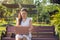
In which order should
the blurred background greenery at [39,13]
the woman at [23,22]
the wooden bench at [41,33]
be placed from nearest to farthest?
1. the woman at [23,22]
2. the wooden bench at [41,33]
3. the blurred background greenery at [39,13]

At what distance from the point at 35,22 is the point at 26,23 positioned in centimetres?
567

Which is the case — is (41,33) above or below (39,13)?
below

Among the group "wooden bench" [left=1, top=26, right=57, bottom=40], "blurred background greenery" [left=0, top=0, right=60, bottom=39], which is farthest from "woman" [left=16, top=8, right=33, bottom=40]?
"blurred background greenery" [left=0, top=0, right=60, bottom=39]

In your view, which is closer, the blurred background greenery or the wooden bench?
the wooden bench

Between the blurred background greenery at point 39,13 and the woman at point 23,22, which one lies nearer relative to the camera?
the woman at point 23,22

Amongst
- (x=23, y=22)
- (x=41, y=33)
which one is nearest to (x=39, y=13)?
(x=41, y=33)

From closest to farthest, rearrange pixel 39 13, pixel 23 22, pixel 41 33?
pixel 23 22 < pixel 41 33 < pixel 39 13

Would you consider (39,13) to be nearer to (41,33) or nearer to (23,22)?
(41,33)

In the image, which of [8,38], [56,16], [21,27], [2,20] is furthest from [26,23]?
[2,20]

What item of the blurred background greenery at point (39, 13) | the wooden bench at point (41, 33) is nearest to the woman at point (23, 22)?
the wooden bench at point (41, 33)

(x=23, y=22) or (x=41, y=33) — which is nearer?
(x=23, y=22)

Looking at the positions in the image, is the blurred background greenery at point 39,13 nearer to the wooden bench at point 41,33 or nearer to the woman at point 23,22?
the wooden bench at point 41,33

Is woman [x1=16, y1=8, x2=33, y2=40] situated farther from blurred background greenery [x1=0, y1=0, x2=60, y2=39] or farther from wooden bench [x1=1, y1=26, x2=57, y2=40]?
blurred background greenery [x1=0, y1=0, x2=60, y2=39]

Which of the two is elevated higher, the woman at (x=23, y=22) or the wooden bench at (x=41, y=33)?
the woman at (x=23, y=22)
